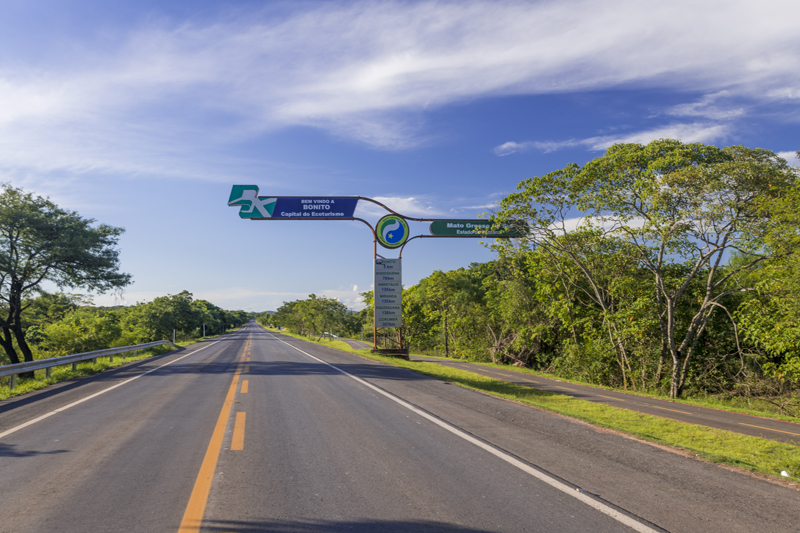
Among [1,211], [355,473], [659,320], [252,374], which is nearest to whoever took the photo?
[355,473]

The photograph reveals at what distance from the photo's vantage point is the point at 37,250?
2139 centimetres

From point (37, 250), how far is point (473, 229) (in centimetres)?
2178

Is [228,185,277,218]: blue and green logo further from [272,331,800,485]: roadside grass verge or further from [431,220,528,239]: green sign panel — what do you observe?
[272,331,800,485]: roadside grass verge

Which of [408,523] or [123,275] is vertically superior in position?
[123,275]

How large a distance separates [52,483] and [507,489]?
478cm

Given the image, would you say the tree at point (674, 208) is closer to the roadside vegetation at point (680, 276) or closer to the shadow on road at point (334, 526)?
the roadside vegetation at point (680, 276)

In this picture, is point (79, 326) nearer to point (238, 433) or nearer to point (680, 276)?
point (238, 433)

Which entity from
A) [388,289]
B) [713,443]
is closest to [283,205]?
[388,289]

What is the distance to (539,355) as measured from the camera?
33.4 meters

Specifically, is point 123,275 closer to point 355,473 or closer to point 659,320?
point 355,473

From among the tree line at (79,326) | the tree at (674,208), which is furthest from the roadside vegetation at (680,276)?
the tree line at (79,326)

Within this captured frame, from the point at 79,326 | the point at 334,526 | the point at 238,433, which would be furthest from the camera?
the point at 79,326

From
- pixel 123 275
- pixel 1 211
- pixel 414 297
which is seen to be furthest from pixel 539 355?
pixel 1 211

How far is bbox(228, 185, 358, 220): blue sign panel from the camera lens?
21.0 meters
